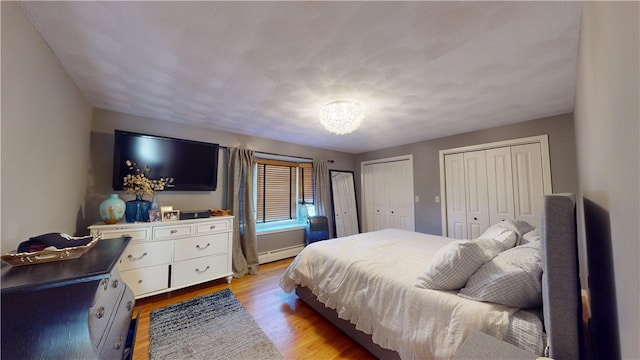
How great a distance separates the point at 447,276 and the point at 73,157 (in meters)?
3.28

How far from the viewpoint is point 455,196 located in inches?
147

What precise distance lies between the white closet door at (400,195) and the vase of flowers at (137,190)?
13.5 ft

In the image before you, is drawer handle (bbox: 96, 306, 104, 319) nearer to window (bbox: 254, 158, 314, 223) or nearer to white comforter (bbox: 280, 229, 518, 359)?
white comforter (bbox: 280, 229, 518, 359)

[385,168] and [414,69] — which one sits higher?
[414,69]

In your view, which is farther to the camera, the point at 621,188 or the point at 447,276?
the point at 447,276

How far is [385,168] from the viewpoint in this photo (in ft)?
15.8

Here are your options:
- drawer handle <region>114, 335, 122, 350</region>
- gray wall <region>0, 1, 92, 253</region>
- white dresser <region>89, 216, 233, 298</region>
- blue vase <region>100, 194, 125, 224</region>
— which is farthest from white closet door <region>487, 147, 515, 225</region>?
blue vase <region>100, 194, 125, 224</region>

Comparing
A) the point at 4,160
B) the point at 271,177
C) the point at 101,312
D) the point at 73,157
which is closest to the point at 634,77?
the point at 101,312

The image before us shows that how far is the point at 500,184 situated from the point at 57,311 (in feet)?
14.5

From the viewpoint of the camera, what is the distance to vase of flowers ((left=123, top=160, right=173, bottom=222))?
2.52 m

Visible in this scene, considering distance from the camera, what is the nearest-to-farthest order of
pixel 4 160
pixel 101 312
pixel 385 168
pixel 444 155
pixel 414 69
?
pixel 101 312
pixel 4 160
pixel 414 69
pixel 444 155
pixel 385 168

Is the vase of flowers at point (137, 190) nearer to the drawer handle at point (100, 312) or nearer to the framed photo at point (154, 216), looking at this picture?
the framed photo at point (154, 216)

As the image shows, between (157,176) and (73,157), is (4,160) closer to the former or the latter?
(73,157)

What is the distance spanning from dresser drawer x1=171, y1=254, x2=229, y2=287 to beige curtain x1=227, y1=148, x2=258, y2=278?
1.21 feet
